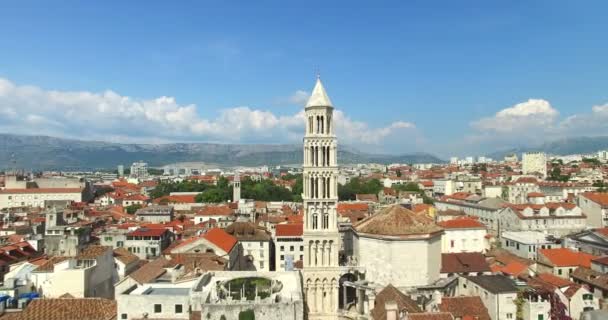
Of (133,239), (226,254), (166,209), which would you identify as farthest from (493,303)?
(166,209)

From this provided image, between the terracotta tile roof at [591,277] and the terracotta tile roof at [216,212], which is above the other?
the terracotta tile roof at [216,212]

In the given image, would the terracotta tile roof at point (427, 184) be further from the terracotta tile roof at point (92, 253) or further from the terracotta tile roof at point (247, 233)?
the terracotta tile roof at point (92, 253)

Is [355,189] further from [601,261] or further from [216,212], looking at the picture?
[601,261]

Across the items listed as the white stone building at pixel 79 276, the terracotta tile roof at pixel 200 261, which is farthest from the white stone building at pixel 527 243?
the white stone building at pixel 79 276

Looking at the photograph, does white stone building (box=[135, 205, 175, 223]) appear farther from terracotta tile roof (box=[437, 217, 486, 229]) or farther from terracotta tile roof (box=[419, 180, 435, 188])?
terracotta tile roof (box=[419, 180, 435, 188])

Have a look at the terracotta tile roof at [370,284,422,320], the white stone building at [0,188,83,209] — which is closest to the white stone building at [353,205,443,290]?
the terracotta tile roof at [370,284,422,320]

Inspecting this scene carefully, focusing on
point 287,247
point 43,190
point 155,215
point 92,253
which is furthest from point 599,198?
point 43,190
